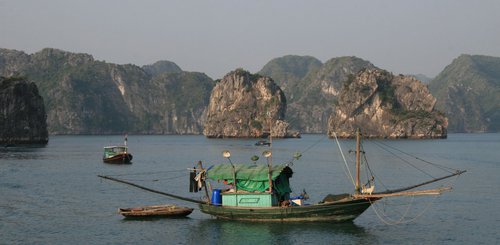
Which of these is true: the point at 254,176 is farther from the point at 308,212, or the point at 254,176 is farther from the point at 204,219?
the point at 204,219

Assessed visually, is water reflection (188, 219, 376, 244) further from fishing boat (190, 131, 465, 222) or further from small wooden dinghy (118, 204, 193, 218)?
small wooden dinghy (118, 204, 193, 218)

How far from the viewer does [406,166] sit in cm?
10694

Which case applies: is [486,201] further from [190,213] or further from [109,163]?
[109,163]

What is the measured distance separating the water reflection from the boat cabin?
1705 millimetres

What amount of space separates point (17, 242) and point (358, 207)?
2509 centimetres

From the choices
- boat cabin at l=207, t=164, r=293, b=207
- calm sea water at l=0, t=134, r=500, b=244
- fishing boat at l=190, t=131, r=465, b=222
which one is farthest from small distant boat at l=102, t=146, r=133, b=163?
boat cabin at l=207, t=164, r=293, b=207

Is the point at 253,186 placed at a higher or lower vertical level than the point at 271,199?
higher

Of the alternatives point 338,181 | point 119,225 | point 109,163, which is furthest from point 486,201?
point 109,163

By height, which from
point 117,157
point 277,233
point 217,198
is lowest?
point 277,233

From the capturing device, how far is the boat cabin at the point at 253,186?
46.4 m

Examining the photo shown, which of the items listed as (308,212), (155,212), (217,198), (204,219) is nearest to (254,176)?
(217,198)

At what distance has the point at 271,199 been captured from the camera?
4634 centimetres

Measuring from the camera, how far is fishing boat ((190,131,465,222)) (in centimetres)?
4522

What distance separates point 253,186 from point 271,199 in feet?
5.94
